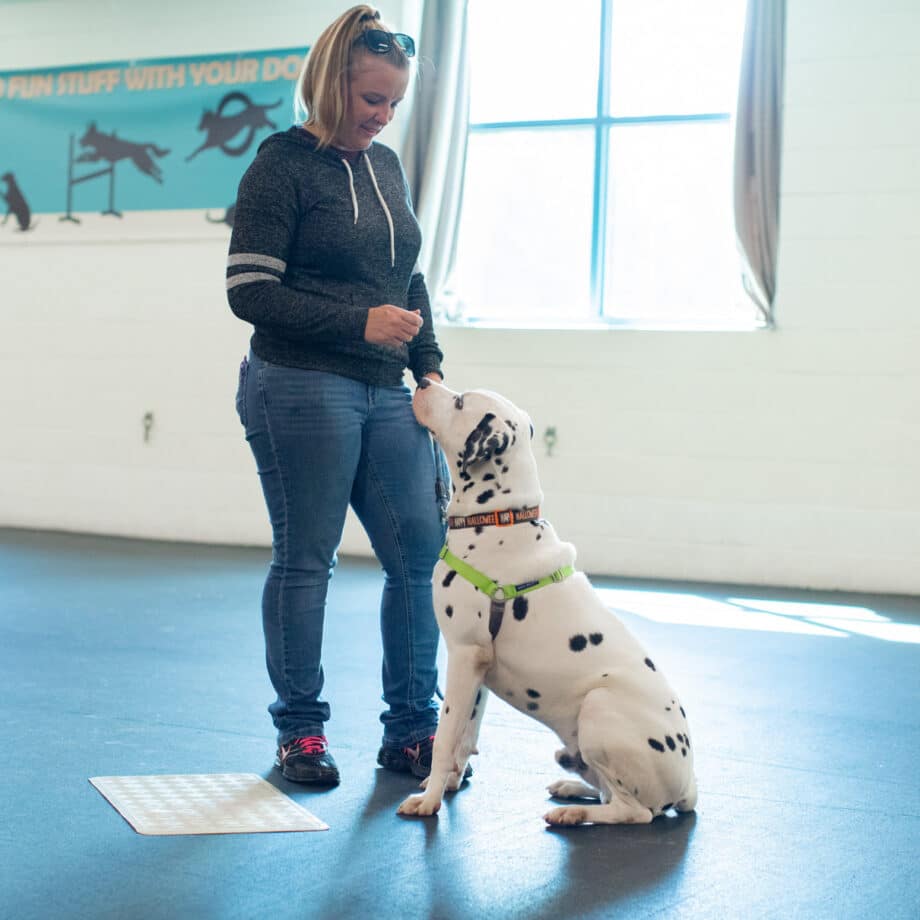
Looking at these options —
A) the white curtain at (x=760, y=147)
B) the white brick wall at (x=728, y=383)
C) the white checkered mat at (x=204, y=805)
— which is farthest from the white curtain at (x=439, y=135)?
the white checkered mat at (x=204, y=805)

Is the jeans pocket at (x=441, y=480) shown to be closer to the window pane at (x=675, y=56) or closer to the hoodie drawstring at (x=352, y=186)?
the hoodie drawstring at (x=352, y=186)

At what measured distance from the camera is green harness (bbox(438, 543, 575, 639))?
7.14 ft

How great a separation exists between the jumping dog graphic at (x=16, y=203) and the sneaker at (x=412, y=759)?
18.8 feet

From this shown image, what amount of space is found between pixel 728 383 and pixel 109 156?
3917mm

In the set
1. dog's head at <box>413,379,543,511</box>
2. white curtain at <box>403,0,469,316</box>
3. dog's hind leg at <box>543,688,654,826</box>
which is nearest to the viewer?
dog's hind leg at <box>543,688,654,826</box>

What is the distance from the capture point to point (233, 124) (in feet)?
22.3

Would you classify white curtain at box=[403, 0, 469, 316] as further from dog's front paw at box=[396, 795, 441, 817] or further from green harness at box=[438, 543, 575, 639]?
dog's front paw at box=[396, 795, 441, 817]

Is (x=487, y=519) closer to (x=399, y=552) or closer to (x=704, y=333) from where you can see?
(x=399, y=552)

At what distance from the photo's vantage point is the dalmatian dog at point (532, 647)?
6.95 feet

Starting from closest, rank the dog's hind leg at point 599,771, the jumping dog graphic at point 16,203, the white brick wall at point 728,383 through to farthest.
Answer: the dog's hind leg at point 599,771
the white brick wall at point 728,383
the jumping dog graphic at point 16,203

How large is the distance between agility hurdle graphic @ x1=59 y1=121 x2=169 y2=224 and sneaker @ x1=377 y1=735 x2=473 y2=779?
521cm

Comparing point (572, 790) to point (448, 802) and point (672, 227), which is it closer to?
point (448, 802)

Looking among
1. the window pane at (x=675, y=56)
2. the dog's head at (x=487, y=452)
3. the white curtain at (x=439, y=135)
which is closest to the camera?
the dog's head at (x=487, y=452)

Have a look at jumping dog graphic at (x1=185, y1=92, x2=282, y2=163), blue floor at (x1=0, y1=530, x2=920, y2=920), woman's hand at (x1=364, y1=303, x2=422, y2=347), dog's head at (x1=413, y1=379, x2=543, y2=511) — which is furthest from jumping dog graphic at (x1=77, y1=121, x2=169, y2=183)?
dog's head at (x1=413, y1=379, x2=543, y2=511)
